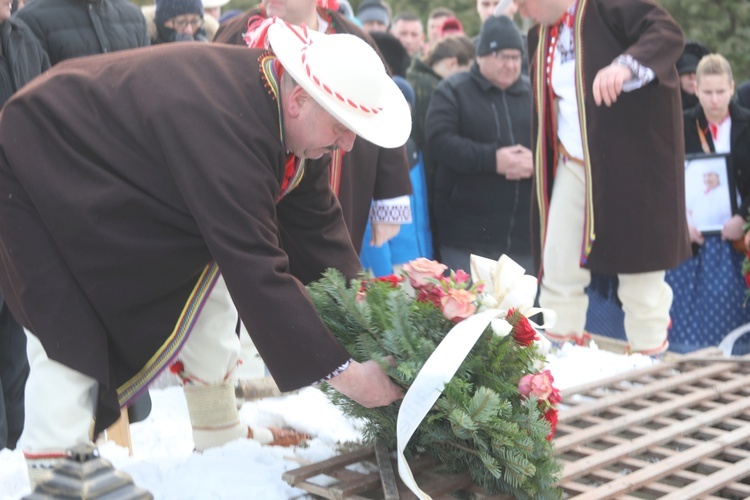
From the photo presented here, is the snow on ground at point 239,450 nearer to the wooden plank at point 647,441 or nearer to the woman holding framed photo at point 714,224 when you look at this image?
the wooden plank at point 647,441

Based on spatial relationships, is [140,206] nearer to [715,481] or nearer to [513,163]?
[715,481]

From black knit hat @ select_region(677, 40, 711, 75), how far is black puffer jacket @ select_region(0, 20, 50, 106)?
3.94 meters

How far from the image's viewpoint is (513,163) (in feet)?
18.8

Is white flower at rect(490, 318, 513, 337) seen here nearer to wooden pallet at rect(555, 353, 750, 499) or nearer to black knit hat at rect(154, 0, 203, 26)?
wooden pallet at rect(555, 353, 750, 499)

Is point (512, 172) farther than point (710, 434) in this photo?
Yes

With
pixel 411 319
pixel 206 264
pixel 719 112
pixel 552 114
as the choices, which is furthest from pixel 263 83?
pixel 719 112

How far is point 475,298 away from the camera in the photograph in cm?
296

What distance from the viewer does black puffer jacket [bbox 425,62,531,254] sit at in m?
5.85

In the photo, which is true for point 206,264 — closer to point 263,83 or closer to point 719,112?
point 263,83

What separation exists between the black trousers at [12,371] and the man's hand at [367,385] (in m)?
1.77

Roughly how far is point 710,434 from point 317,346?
171 cm

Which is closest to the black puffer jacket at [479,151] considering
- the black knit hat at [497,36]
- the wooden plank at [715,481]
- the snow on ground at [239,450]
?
the black knit hat at [497,36]

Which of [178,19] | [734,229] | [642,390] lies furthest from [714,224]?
[178,19]

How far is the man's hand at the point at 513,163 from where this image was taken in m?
5.73
